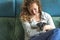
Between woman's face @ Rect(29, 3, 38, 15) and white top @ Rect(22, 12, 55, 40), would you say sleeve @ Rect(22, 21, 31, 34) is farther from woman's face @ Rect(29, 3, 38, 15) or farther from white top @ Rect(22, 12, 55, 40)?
woman's face @ Rect(29, 3, 38, 15)

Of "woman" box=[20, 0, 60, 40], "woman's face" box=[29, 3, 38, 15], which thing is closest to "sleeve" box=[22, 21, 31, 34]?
"woman" box=[20, 0, 60, 40]

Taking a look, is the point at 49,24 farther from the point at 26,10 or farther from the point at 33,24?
the point at 26,10

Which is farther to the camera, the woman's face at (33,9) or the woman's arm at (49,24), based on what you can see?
the woman's face at (33,9)

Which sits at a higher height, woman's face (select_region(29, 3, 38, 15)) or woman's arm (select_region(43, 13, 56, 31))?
woman's face (select_region(29, 3, 38, 15))

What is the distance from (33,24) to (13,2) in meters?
0.37

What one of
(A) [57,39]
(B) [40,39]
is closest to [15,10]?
(B) [40,39]

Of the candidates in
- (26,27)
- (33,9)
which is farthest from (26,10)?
(26,27)

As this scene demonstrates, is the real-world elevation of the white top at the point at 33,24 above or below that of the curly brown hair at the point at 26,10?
below

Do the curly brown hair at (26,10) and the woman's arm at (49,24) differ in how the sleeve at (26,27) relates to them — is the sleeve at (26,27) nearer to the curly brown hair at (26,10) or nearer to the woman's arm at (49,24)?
the curly brown hair at (26,10)

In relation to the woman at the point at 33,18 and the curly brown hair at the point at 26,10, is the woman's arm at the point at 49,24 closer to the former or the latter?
the woman at the point at 33,18

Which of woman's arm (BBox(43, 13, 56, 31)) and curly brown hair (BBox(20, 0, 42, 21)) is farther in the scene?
curly brown hair (BBox(20, 0, 42, 21))

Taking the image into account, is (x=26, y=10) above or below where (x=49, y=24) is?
above

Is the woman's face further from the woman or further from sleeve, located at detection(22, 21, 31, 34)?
sleeve, located at detection(22, 21, 31, 34)

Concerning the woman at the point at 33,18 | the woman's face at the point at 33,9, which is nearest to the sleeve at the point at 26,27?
the woman at the point at 33,18
